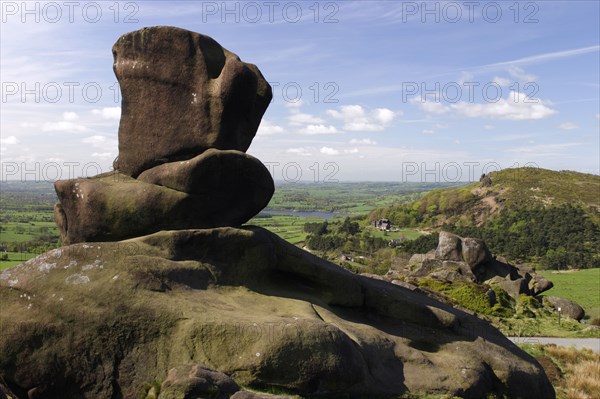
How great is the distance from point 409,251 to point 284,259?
93761 mm

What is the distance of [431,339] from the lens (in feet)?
62.8

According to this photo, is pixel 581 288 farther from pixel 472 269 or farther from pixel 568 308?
pixel 568 308

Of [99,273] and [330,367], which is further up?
[99,273]

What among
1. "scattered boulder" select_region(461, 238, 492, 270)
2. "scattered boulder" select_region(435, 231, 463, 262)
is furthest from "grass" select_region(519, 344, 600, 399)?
"scattered boulder" select_region(435, 231, 463, 262)

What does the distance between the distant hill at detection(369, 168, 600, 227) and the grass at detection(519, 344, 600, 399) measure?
122 metres

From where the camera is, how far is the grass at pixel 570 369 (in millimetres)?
22953

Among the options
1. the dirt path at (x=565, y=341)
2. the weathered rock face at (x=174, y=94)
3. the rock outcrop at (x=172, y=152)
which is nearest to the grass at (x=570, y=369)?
the dirt path at (x=565, y=341)

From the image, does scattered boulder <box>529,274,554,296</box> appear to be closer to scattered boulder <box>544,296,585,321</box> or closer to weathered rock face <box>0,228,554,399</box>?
scattered boulder <box>544,296,585,321</box>

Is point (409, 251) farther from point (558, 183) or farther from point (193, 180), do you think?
point (193, 180)

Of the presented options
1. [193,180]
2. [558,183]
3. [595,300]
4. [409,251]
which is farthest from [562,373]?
[558,183]

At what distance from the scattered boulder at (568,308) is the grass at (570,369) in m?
18.7

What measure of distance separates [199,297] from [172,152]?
18.4 ft

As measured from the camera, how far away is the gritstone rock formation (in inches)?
516

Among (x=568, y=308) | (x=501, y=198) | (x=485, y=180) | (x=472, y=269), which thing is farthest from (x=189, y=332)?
(x=485, y=180)
